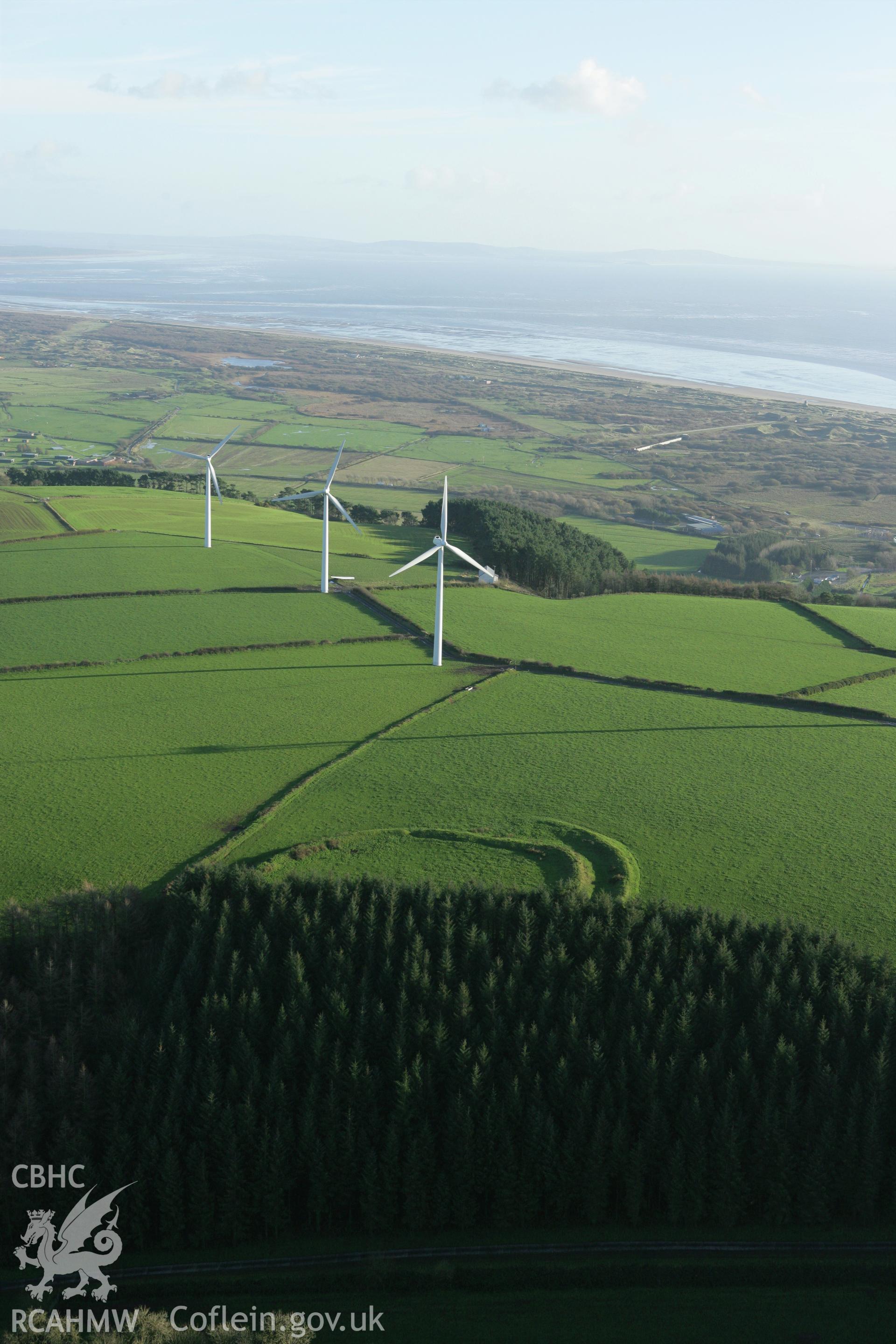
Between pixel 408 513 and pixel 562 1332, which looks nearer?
pixel 562 1332

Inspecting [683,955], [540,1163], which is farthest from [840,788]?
[540,1163]

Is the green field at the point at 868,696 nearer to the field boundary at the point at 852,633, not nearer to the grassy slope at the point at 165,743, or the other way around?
the field boundary at the point at 852,633

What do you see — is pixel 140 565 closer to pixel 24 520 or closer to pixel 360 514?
pixel 24 520

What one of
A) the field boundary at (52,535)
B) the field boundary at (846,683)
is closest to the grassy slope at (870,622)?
the field boundary at (846,683)

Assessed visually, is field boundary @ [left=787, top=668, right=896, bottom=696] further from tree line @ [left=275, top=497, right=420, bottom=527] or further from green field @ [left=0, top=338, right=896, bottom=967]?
tree line @ [left=275, top=497, right=420, bottom=527]

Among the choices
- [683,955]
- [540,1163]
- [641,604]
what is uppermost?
[641,604]

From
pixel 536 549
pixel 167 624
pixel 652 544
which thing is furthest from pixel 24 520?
pixel 652 544

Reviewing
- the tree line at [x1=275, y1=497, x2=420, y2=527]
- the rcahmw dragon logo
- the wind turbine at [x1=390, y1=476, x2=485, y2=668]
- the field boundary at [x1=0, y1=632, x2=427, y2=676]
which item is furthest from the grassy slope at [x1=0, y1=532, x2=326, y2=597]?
the rcahmw dragon logo

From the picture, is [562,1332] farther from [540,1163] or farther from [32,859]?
[32,859]
